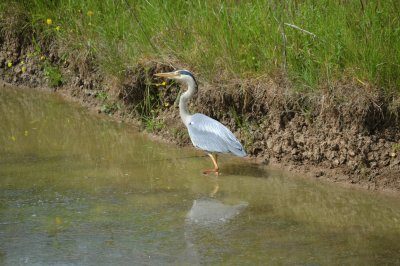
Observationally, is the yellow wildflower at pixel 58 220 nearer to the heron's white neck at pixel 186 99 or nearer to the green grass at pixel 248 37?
the heron's white neck at pixel 186 99

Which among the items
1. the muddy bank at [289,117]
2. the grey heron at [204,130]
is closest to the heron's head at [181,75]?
the grey heron at [204,130]

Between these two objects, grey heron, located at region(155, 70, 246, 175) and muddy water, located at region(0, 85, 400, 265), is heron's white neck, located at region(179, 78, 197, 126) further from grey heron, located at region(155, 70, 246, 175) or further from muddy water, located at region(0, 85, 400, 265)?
muddy water, located at region(0, 85, 400, 265)

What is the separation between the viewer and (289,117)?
25.7ft

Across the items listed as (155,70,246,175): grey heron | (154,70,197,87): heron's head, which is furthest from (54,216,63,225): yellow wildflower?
(154,70,197,87): heron's head

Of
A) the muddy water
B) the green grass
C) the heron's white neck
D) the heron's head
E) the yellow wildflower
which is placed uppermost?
the green grass

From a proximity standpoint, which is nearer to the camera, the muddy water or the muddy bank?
the muddy water

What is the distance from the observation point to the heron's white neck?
809 centimetres

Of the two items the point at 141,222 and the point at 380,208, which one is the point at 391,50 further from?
the point at 141,222

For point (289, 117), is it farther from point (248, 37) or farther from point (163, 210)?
point (163, 210)

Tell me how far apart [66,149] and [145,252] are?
2883 millimetres

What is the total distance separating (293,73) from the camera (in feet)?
25.5

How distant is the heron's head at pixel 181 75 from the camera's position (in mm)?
8047

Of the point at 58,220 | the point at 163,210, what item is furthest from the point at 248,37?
the point at 58,220

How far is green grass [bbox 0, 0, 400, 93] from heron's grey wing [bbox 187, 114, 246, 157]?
61 cm
